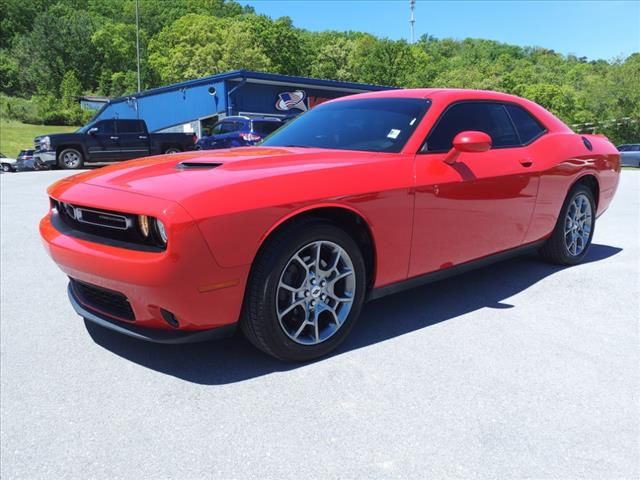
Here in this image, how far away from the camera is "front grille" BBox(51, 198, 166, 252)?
2.35 m

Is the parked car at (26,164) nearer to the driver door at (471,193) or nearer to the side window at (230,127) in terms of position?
the side window at (230,127)

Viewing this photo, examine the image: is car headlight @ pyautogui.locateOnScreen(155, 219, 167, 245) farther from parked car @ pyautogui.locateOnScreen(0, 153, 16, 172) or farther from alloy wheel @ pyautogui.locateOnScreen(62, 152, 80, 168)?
parked car @ pyautogui.locateOnScreen(0, 153, 16, 172)

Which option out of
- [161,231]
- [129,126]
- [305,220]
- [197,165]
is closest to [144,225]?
[161,231]

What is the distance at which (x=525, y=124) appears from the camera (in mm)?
4055

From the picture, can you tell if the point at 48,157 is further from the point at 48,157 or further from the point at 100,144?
the point at 100,144

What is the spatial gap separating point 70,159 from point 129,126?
2231 mm

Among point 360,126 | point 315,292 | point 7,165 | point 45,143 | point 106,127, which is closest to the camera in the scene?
point 315,292

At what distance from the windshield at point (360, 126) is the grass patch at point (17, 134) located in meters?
36.5

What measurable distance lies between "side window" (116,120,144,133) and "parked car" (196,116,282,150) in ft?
7.38

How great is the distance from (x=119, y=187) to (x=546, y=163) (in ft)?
9.86

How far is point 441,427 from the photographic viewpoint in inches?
84.3

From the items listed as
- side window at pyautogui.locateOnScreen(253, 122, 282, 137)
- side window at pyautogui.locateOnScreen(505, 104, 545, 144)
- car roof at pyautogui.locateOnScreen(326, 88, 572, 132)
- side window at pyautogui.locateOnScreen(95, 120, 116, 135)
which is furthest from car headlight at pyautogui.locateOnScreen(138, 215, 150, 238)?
side window at pyautogui.locateOnScreen(95, 120, 116, 135)

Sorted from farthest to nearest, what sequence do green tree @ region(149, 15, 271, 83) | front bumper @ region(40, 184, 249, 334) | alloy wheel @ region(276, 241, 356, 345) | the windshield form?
green tree @ region(149, 15, 271, 83) < the windshield < alloy wheel @ region(276, 241, 356, 345) < front bumper @ region(40, 184, 249, 334)

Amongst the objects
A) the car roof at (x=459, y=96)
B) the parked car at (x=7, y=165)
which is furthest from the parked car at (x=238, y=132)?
the parked car at (x=7, y=165)
